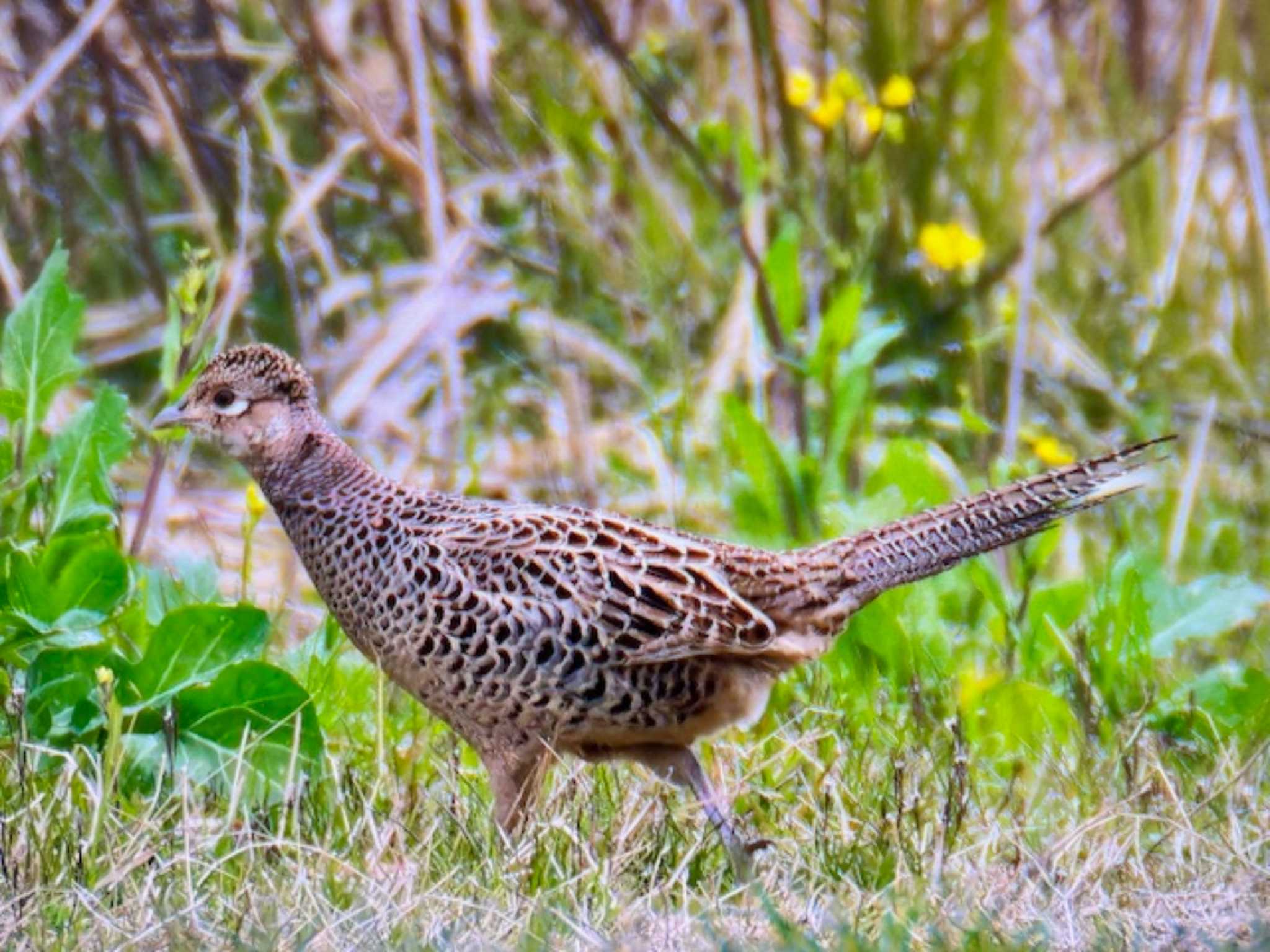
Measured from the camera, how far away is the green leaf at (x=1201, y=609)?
5.41 m

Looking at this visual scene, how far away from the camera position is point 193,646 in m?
4.50

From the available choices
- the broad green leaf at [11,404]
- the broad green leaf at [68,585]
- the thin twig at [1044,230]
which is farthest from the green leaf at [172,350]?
the thin twig at [1044,230]

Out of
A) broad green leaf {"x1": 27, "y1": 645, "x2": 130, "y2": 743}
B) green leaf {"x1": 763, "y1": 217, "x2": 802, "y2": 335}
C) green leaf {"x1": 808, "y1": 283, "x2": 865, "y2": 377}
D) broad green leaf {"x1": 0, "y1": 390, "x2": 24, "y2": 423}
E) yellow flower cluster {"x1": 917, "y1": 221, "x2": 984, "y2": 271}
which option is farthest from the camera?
yellow flower cluster {"x1": 917, "y1": 221, "x2": 984, "y2": 271}

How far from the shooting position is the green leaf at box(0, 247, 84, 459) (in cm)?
470

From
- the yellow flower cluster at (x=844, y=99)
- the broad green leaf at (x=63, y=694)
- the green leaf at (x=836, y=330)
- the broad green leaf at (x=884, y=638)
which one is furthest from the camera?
the yellow flower cluster at (x=844, y=99)

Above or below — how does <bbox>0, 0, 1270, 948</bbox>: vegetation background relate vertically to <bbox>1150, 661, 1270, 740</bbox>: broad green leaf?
above

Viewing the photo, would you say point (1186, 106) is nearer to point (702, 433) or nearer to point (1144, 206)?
point (1144, 206)

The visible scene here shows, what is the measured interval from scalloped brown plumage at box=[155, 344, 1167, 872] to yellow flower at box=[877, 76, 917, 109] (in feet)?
6.89

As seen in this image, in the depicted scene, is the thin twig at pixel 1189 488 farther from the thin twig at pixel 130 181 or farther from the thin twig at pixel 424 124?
the thin twig at pixel 130 181

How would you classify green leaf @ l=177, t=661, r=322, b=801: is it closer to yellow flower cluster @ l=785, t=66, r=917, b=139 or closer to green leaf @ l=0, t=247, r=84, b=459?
green leaf @ l=0, t=247, r=84, b=459

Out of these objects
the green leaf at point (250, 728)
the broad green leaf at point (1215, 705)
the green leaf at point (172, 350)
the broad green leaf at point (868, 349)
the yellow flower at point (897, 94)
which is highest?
the yellow flower at point (897, 94)

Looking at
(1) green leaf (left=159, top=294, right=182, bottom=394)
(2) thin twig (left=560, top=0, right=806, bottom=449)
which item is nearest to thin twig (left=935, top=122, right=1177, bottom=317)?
(2) thin twig (left=560, top=0, right=806, bottom=449)

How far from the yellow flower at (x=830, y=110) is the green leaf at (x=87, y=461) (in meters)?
2.70

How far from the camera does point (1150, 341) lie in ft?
24.6
